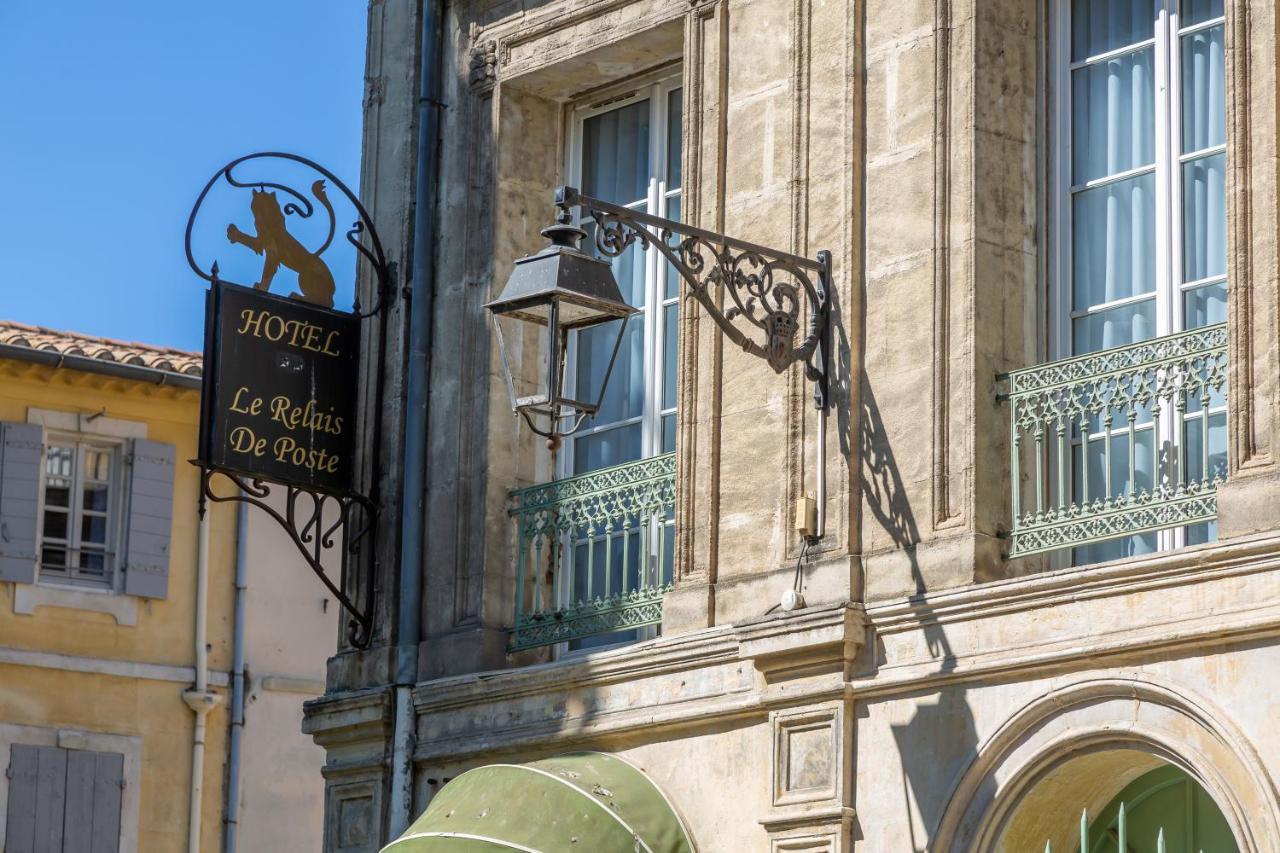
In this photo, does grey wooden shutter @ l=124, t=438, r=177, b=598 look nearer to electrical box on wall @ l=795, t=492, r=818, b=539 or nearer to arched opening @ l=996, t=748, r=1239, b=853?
electrical box on wall @ l=795, t=492, r=818, b=539

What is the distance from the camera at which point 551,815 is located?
9055mm

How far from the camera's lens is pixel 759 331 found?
940 centimetres

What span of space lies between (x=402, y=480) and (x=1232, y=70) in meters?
4.43

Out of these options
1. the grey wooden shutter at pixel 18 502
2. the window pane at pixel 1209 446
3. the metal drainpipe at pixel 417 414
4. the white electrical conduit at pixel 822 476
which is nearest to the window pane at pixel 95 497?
the grey wooden shutter at pixel 18 502

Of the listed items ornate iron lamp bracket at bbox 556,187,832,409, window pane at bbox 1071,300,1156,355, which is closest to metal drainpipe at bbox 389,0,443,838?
ornate iron lamp bracket at bbox 556,187,832,409

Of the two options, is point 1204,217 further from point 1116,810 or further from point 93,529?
point 93,529

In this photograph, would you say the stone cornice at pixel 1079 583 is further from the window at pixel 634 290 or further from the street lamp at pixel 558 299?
the window at pixel 634 290

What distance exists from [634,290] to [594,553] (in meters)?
1.15

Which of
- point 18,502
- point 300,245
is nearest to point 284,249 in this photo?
point 300,245

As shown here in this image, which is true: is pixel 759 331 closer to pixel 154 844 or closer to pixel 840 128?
pixel 840 128

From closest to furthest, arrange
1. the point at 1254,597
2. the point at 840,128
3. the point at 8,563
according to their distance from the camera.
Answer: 1. the point at 1254,597
2. the point at 840,128
3. the point at 8,563

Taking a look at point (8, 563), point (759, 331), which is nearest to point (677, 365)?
point (759, 331)

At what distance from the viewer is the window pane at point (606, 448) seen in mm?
10461

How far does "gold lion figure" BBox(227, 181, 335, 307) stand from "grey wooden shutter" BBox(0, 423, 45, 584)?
24.8 feet
